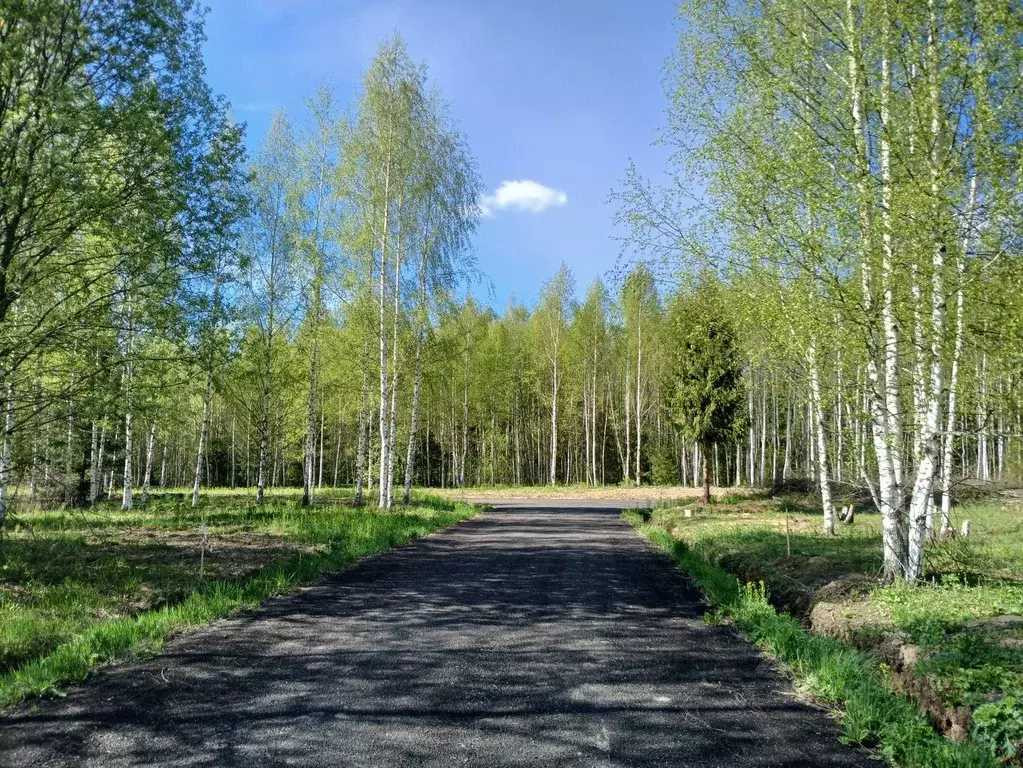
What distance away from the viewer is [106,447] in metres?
17.5

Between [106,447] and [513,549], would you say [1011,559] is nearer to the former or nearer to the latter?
[513,549]

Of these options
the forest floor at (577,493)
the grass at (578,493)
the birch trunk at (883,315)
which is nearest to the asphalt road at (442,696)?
the birch trunk at (883,315)

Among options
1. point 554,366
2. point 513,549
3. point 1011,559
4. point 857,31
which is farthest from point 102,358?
point 554,366

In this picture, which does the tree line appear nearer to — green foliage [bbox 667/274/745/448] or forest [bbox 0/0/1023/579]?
forest [bbox 0/0/1023/579]

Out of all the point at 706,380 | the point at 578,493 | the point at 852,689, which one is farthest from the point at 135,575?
the point at 578,493

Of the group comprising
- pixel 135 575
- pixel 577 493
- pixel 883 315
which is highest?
pixel 883 315

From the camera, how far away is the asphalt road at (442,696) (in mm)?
3766

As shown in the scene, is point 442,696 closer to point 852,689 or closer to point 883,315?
point 852,689

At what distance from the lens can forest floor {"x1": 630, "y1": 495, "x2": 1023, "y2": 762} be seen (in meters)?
4.12

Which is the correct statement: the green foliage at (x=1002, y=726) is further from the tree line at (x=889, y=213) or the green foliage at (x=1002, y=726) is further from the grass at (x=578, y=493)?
the grass at (x=578, y=493)

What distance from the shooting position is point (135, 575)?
28.0 feet

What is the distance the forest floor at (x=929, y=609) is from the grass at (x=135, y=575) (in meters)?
6.15

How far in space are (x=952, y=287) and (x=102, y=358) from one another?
11.2 meters

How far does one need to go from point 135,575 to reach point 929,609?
9213mm
